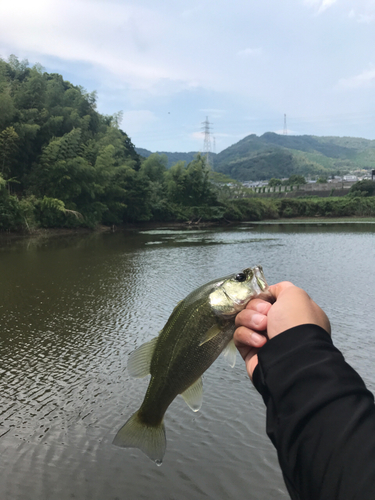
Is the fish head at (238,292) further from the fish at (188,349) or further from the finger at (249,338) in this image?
the finger at (249,338)

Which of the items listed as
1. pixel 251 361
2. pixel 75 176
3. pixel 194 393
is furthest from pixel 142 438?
pixel 75 176

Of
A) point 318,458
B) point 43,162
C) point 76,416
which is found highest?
point 43,162

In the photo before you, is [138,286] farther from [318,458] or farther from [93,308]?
[318,458]

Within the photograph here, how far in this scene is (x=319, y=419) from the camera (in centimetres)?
74

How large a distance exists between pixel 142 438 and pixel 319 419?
1.02 meters

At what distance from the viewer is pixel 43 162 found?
30578 millimetres

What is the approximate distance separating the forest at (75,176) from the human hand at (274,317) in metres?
26.1

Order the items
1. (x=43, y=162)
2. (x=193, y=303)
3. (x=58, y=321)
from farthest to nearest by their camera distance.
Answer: (x=43, y=162) < (x=58, y=321) < (x=193, y=303)


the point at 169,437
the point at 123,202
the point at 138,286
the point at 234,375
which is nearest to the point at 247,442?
the point at 169,437

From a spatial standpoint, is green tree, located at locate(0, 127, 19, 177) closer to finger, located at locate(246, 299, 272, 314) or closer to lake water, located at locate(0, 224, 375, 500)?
lake water, located at locate(0, 224, 375, 500)

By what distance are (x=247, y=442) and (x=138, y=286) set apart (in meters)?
7.60

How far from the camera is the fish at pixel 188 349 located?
133 cm

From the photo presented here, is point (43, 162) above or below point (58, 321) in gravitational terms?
above

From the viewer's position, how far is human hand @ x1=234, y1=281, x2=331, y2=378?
95 cm
